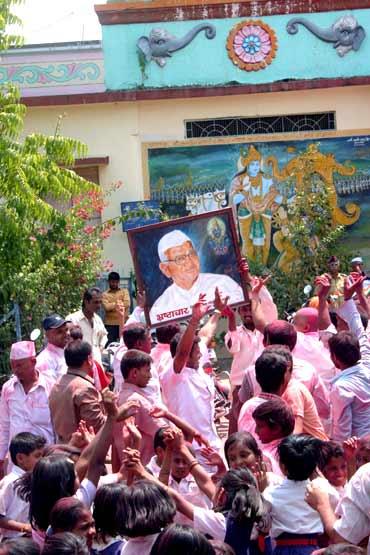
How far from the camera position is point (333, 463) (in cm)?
525

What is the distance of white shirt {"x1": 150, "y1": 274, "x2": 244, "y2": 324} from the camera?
311 inches

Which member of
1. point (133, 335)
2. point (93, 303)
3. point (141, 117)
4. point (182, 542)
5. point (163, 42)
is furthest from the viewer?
point (141, 117)

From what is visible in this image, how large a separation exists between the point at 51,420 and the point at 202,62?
10729 millimetres

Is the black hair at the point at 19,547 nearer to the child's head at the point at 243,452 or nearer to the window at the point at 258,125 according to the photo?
the child's head at the point at 243,452

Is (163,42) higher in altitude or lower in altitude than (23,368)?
higher

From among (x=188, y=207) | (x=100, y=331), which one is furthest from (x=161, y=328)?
(x=188, y=207)

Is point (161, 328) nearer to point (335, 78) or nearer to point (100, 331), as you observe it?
point (100, 331)

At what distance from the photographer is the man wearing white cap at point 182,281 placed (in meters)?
Answer: 7.91

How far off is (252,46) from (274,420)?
12.0 m

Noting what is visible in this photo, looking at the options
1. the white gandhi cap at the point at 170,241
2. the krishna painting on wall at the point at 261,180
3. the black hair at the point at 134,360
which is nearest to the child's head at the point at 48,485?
the black hair at the point at 134,360

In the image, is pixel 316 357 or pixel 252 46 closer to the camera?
pixel 316 357

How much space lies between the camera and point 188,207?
16406mm

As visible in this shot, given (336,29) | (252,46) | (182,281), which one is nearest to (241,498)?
(182,281)

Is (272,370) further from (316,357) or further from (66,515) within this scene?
(66,515)
